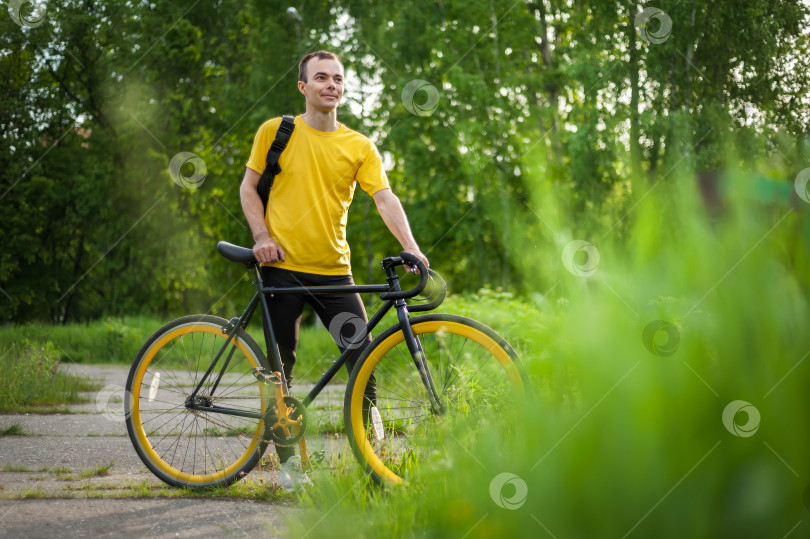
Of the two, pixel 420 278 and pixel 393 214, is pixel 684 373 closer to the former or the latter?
pixel 420 278

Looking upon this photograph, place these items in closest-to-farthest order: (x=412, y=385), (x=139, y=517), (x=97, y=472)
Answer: (x=139, y=517)
(x=412, y=385)
(x=97, y=472)

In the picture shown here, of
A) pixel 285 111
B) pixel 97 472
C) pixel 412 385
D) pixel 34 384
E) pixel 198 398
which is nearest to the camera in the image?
pixel 412 385

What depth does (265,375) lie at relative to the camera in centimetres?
361

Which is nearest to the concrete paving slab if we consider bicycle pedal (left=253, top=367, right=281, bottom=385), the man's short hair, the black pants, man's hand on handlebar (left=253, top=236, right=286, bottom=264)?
the black pants

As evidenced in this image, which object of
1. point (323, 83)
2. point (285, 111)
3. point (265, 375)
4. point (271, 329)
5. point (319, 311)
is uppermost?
point (285, 111)

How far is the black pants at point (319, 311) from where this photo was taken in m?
3.68

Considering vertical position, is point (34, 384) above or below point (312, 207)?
below

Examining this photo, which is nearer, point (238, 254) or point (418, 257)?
point (418, 257)

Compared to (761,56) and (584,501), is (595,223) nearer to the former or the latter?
(584,501)

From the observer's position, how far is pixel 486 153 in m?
16.9

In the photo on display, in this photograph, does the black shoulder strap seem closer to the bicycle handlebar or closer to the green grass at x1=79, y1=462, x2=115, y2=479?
the bicycle handlebar

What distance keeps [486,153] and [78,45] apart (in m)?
13.9

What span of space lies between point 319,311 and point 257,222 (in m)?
0.51

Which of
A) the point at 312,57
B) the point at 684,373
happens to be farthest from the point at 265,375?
the point at 684,373
